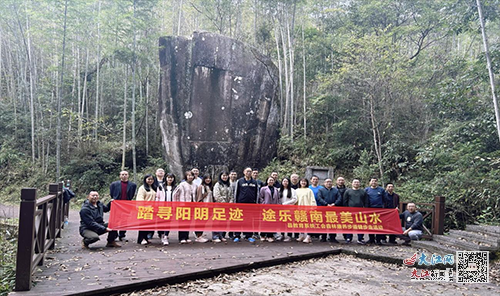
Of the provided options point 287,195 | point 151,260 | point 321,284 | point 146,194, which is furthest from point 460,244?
point 146,194

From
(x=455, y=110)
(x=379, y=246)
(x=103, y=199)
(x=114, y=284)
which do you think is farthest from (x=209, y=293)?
(x=103, y=199)

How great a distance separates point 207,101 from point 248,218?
7.05 meters

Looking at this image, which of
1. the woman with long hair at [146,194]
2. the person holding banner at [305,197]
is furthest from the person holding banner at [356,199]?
the woman with long hair at [146,194]

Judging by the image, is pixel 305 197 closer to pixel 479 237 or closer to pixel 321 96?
pixel 479 237

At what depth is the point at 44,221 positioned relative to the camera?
418 centimetres

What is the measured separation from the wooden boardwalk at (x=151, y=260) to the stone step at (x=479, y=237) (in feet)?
3.82

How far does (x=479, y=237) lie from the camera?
6.05 metres

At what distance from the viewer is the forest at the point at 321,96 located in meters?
8.80

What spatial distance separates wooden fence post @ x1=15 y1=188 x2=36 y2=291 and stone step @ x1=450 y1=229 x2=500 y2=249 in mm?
7230

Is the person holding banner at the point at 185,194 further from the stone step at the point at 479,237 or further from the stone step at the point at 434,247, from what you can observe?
the stone step at the point at 479,237

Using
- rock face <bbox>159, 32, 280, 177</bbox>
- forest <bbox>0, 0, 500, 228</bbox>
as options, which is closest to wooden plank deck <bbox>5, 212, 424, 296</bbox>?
forest <bbox>0, 0, 500, 228</bbox>

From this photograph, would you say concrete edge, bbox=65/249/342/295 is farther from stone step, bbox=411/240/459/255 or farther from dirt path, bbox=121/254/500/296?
stone step, bbox=411/240/459/255

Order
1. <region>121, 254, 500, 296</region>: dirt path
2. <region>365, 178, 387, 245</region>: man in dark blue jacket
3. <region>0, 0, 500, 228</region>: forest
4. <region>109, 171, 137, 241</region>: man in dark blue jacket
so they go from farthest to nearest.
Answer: <region>0, 0, 500, 228</region>: forest, <region>365, 178, 387, 245</region>: man in dark blue jacket, <region>109, 171, 137, 241</region>: man in dark blue jacket, <region>121, 254, 500, 296</region>: dirt path

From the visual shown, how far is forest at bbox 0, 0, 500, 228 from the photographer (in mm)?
8805
